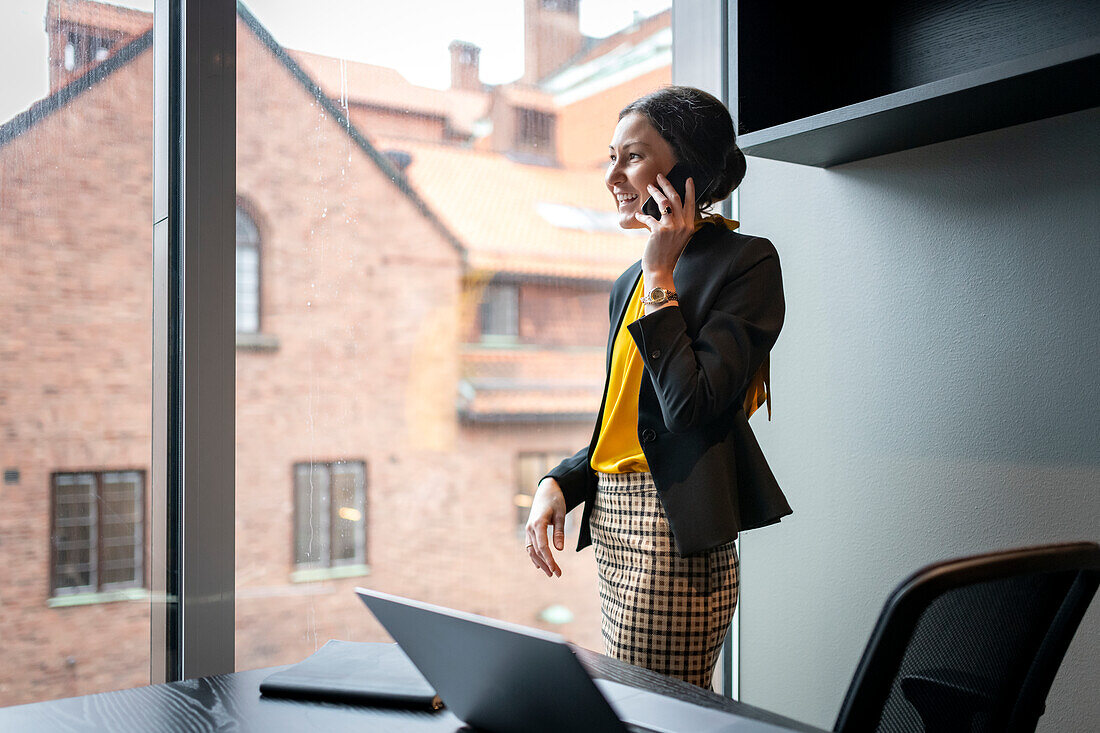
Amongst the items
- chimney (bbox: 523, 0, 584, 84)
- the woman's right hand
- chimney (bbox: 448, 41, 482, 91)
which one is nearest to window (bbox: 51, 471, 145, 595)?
the woman's right hand

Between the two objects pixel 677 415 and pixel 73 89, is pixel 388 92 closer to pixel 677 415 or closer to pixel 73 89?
pixel 73 89

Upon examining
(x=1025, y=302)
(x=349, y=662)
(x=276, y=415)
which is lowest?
(x=349, y=662)

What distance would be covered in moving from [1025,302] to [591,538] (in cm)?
97

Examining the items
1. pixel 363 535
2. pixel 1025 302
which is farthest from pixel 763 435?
pixel 363 535

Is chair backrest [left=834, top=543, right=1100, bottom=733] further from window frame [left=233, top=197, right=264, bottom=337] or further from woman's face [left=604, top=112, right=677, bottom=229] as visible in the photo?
window frame [left=233, top=197, right=264, bottom=337]

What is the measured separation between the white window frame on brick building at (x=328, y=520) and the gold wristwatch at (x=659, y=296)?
2.51ft

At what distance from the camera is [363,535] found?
1860 mm

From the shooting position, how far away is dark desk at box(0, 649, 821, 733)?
84 centimetres

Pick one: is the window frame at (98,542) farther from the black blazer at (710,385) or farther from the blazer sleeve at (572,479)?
the black blazer at (710,385)

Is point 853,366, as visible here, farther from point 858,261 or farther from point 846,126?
point 846,126

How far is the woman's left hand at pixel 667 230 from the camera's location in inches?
56.7

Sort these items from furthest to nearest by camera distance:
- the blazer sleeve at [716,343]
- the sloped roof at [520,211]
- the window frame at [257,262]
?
the sloped roof at [520,211], the window frame at [257,262], the blazer sleeve at [716,343]

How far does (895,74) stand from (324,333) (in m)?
1.35

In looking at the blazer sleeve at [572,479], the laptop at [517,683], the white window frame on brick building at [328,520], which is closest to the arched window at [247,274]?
the white window frame on brick building at [328,520]
